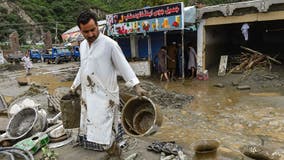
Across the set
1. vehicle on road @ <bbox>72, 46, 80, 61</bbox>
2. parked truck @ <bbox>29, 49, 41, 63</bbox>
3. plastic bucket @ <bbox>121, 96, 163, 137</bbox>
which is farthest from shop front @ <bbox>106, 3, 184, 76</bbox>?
parked truck @ <bbox>29, 49, 41, 63</bbox>

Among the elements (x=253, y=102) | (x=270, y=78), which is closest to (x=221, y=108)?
(x=253, y=102)

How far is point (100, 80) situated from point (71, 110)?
0.87m

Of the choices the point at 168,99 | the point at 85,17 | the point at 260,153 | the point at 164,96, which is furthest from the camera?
the point at 164,96

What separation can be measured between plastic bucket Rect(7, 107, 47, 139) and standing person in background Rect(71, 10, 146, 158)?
1730 mm

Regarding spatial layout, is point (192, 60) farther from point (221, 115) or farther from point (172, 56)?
point (221, 115)

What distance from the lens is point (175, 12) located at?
464 inches

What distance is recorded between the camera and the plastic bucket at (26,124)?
4664mm

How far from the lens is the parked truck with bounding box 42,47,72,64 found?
93.0 ft

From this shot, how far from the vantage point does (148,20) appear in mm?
12961

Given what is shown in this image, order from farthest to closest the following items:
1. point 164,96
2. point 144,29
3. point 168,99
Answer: point 144,29, point 164,96, point 168,99

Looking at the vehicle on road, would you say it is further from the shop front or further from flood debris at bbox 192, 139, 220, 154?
flood debris at bbox 192, 139, 220, 154

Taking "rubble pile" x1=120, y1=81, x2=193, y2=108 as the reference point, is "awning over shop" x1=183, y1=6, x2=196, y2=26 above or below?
above

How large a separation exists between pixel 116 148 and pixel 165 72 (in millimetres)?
8969

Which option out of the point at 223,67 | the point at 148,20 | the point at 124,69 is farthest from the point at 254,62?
the point at 124,69
